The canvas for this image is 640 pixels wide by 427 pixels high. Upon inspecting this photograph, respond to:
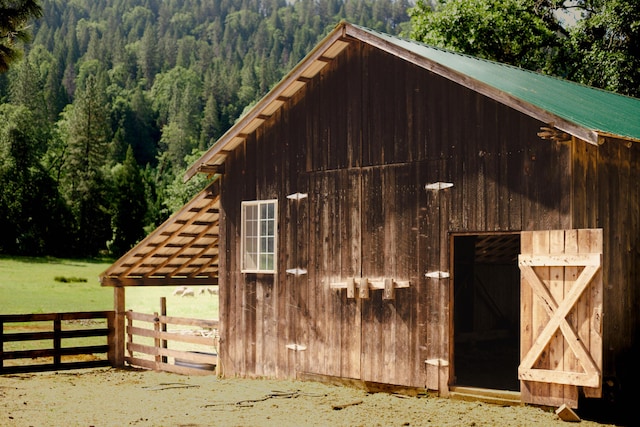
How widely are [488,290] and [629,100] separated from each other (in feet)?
18.6

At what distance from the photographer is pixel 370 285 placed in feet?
48.8

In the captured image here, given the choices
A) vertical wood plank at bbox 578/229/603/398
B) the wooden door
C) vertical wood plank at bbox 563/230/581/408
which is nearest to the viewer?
vertical wood plank at bbox 578/229/603/398

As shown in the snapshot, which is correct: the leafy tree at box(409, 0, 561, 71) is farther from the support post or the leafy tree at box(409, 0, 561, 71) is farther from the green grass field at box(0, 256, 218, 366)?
the support post

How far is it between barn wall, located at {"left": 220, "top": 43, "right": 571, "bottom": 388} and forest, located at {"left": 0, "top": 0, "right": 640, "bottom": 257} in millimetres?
8178

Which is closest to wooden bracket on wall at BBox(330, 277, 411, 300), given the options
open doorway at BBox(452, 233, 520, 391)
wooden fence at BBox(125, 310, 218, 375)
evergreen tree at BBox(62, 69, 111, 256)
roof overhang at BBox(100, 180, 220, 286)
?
wooden fence at BBox(125, 310, 218, 375)

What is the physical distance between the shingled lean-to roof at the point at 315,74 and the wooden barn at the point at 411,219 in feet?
0.17

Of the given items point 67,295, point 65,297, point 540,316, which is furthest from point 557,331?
point 67,295

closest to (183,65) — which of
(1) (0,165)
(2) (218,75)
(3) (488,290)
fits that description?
(2) (218,75)

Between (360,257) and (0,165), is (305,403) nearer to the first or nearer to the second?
(360,257)

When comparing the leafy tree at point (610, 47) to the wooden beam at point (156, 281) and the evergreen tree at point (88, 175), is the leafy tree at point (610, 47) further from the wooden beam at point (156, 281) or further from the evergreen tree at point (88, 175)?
the evergreen tree at point (88, 175)

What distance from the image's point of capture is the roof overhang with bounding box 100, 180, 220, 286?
60.2 feet

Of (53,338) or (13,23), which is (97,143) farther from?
(53,338)

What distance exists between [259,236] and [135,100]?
14696 centimetres

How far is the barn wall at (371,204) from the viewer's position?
43.1ft
